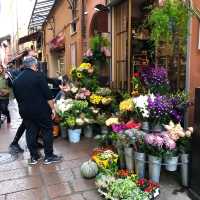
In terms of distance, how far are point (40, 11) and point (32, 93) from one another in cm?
1256

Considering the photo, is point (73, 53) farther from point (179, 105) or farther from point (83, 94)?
point (179, 105)

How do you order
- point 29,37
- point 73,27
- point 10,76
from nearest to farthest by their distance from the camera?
point 10,76, point 73,27, point 29,37

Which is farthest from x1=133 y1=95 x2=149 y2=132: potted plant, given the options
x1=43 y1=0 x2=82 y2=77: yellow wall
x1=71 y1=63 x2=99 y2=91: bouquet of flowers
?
x1=43 y1=0 x2=82 y2=77: yellow wall

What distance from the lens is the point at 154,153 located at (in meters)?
3.95

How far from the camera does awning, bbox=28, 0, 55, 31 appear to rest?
49.7 feet

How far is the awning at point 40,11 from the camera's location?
15.2 metres

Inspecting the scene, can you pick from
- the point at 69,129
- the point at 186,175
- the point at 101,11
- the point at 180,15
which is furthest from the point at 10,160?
the point at 101,11

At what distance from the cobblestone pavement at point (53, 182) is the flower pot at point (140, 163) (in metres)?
0.34

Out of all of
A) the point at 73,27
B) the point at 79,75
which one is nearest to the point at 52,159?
the point at 79,75

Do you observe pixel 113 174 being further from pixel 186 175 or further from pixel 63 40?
pixel 63 40

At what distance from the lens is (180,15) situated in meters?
4.41

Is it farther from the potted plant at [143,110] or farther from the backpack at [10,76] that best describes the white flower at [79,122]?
the backpack at [10,76]

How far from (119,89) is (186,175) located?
372 centimetres

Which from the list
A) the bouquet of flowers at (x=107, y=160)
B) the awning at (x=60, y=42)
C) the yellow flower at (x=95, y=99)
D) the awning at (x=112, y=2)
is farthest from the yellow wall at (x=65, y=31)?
the bouquet of flowers at (x=107, y=160)
